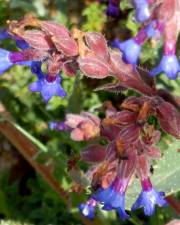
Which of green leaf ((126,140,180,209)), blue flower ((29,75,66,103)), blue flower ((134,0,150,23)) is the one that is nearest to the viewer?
blue flower ((134,0,150,23))

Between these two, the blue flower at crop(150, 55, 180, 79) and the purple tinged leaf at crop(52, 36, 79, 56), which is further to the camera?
the purple tinged leaf at crop(52, 36, 79, 56)

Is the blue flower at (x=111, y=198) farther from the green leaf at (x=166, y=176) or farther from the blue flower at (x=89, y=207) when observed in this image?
the blue flower at (x=89, y=207)

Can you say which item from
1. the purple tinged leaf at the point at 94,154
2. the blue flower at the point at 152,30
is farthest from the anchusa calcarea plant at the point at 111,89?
the purple tinged leaf at the point at 94,154

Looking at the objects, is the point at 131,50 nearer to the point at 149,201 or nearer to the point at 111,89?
the point at 111,89

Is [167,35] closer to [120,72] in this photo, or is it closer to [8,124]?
[120,72]

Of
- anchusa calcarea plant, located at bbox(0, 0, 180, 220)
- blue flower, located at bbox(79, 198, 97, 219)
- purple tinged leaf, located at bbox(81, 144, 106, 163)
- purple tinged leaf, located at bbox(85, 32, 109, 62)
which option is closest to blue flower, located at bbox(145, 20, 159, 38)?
anchusa calcarea plant, located at bbox(0, 0, 180, 220)

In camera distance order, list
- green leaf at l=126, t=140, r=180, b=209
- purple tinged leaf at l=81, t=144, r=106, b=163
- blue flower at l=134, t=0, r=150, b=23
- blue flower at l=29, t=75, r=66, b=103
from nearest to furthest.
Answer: blue flower at l=134, t=0, r=150, b=23 → blue flower at l=29, t=75, r=66, b=103 → green leaf at l=126, t=140, r=180, b=209 → purple tinged leaf at l=81, t=144, r=106, b=163

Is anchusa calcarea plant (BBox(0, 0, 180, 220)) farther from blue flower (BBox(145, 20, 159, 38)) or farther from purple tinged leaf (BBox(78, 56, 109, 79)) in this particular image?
blue flower (BBox(145, 20, 159, 38))
